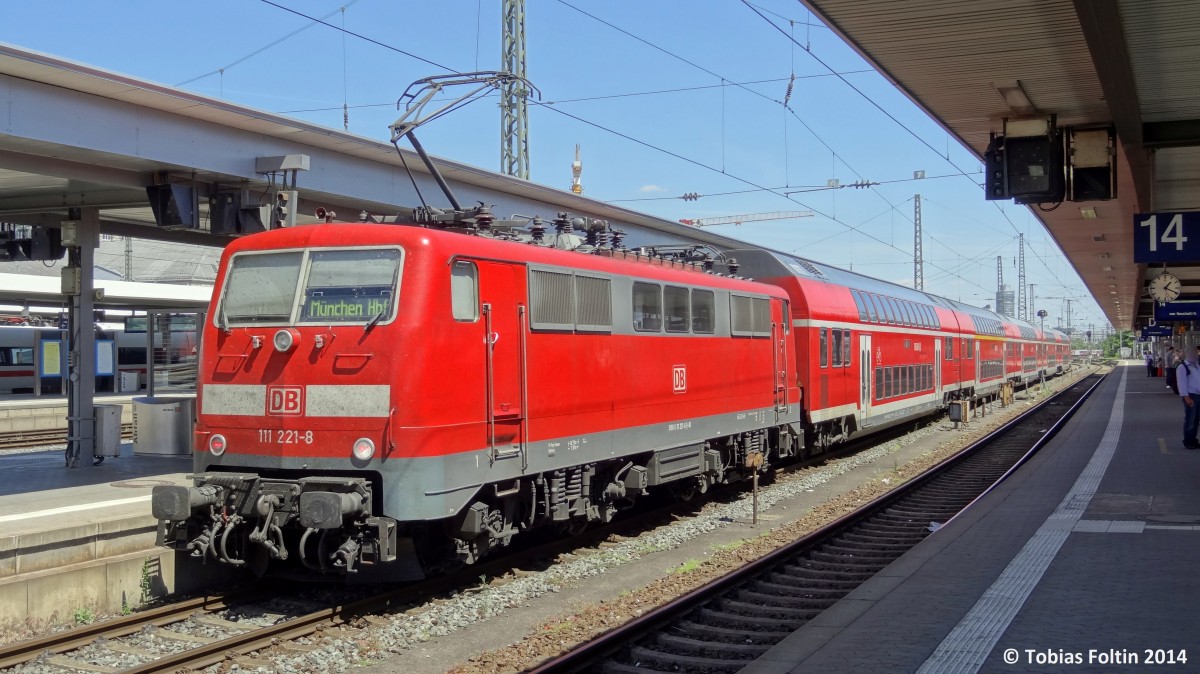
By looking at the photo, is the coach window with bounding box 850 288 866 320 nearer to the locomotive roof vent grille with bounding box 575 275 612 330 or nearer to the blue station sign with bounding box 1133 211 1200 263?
the blue station sign with bounding box 1133 211 1200 263

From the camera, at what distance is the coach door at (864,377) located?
73.0 ft

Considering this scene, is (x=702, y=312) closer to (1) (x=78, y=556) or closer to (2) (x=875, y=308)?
(1) (x=78, y=556)

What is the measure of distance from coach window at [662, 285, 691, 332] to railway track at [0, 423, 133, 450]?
15204 mm

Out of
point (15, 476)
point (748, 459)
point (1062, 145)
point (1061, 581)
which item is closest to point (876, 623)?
point (1061, 581)

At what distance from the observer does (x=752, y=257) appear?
786 inches

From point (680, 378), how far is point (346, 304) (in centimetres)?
543

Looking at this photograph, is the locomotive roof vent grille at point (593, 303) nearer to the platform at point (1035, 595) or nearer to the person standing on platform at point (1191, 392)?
the platform at point (1035, 595)

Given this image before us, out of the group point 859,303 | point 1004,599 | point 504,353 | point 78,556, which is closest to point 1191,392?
point 859,303

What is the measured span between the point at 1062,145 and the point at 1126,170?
3465 mm

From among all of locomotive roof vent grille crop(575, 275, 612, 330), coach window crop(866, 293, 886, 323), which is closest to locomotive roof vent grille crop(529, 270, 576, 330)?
locomotive roof vent grille crop(575, 275, 612, 330)

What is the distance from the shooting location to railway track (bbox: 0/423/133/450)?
75.6 ft

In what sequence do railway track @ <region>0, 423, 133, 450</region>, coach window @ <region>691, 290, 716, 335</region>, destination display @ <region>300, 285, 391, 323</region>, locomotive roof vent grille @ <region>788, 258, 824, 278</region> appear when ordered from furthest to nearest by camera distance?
railway track @ <region>0, 423, 133, 450</region>
locomotive roof vent grille @ <region>788, 258, 824, 278</region>
coach window @ <region>691, 290, 716, 335</region>
destination display @ <region>300, 285, 391, 323</region>

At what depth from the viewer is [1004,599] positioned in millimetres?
8141

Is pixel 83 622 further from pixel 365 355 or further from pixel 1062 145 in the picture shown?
pixel 1062 145
